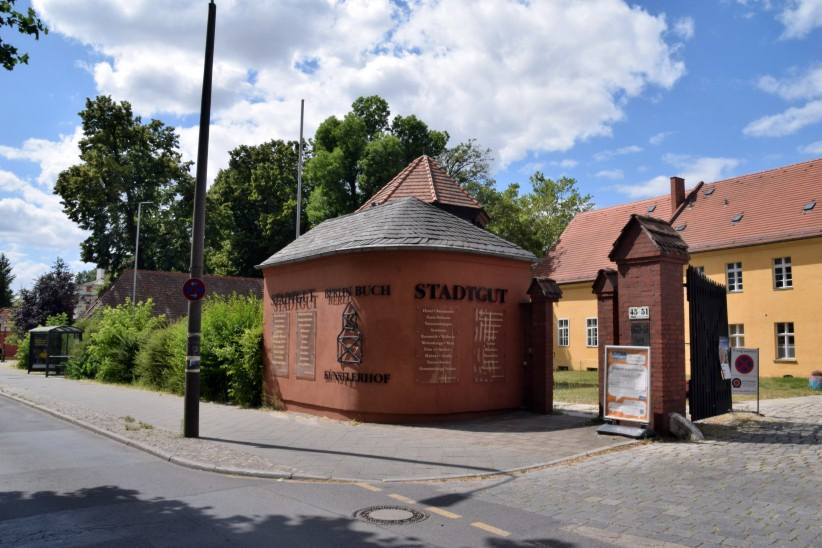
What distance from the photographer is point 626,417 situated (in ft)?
35.2

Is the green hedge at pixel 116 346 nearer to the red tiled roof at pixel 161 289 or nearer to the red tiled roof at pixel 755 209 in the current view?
the red tiled roof at pixel 161 289

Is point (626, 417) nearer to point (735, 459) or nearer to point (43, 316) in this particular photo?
point (735, 459)

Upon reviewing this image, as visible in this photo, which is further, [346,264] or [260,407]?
[260,407]

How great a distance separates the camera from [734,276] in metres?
29.1

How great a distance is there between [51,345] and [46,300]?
1529 cm

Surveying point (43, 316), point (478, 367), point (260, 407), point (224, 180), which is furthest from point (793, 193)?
point (43, 316)

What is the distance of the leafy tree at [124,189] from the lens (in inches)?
1794

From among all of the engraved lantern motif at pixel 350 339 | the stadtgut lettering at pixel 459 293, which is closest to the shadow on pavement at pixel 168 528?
the engraved lantern motif at pixel 350 339

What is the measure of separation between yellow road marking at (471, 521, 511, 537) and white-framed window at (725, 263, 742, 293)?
2720cm

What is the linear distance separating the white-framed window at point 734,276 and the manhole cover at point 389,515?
27.2m

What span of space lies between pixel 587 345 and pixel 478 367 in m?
22.9

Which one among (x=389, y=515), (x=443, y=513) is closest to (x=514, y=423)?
(x=443, y=513)

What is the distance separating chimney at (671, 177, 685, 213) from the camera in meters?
34.3

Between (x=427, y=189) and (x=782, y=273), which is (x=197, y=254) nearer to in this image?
(x=427, y=189)
